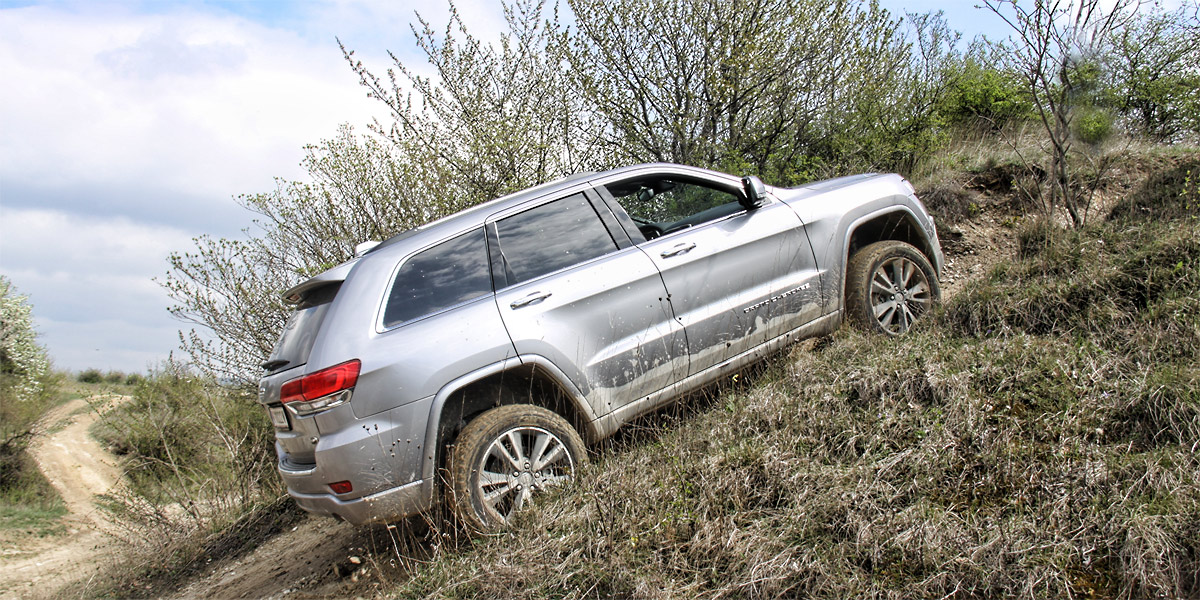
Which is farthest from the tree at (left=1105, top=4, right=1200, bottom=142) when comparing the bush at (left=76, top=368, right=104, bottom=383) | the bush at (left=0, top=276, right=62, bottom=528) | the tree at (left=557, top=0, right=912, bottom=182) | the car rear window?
the bush at (left=76, top=368, right=104, bottom=383)

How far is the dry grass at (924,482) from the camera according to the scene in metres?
2.92

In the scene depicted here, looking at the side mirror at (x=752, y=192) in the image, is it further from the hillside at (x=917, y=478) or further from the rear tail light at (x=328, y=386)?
the rear tail light at (x=328, y=386)

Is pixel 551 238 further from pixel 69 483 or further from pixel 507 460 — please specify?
pixel 69 483

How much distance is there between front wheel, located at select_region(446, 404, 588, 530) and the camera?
371 centimetres

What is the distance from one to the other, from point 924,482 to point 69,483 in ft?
99.5

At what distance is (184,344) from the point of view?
11.5 meters

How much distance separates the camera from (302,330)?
4.00 meters

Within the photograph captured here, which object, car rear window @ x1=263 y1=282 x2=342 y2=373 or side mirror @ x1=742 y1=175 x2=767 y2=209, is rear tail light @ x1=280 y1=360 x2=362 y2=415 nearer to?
car rear window @ x1=263 y1=282 x2=342 y2=373

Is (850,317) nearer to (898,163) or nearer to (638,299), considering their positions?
(638,299)

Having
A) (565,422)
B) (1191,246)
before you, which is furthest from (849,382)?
(1191,246)

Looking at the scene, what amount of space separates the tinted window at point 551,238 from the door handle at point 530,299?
0.48 feet

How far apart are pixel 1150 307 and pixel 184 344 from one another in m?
11.9

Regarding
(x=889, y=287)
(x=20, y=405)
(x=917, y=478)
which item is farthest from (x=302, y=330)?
(x=20, y=405)

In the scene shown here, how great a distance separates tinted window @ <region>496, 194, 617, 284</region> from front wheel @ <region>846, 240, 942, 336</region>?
178 cm
